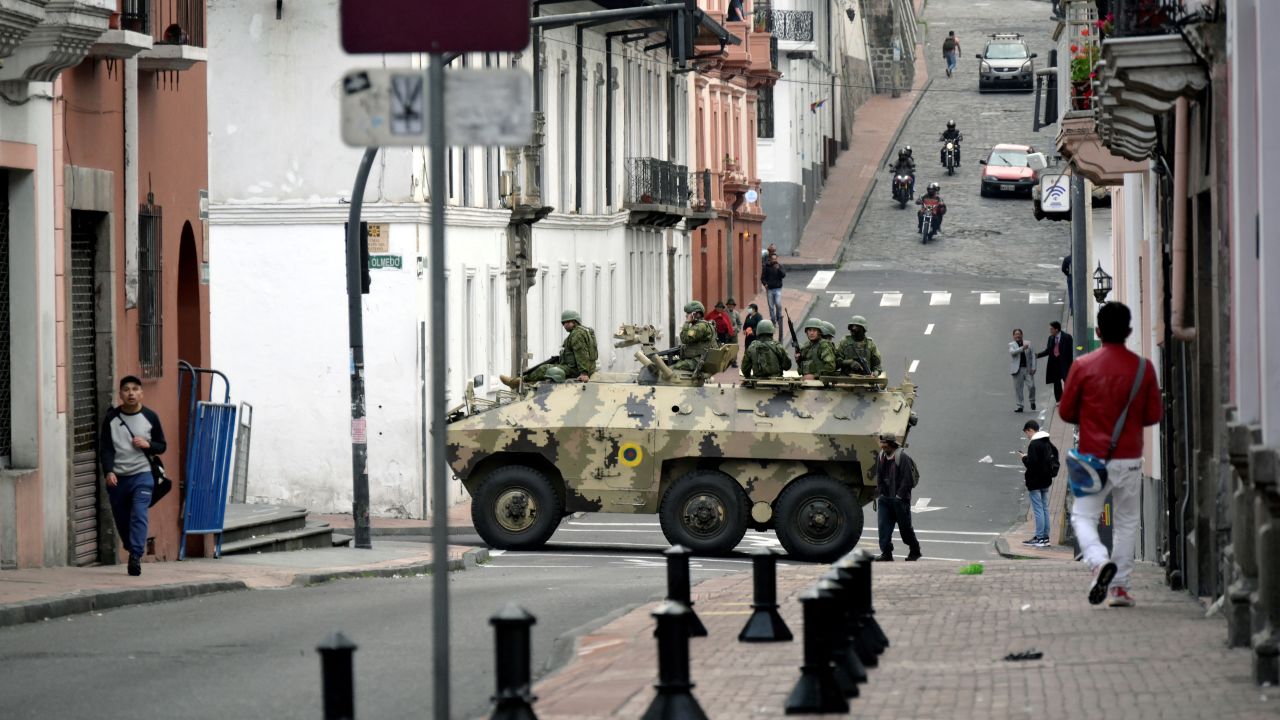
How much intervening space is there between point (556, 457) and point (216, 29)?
9.83 meters

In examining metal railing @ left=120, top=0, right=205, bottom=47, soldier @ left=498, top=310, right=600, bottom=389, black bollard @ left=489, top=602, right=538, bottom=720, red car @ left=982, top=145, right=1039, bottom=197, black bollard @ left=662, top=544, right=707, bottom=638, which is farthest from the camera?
red car @ left=982, top=145, right=1039, bottom=197

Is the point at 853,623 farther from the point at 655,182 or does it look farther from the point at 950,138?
the point at 950,138

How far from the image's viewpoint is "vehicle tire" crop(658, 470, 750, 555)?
23984 millimetres

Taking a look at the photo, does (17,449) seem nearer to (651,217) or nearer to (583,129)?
(583,129)

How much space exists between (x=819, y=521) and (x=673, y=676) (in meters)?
15.0

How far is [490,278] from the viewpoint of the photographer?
33.2 metres

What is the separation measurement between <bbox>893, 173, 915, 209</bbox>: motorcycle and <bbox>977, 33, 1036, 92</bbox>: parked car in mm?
17629

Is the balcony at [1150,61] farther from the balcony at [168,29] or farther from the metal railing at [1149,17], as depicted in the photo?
the balcony at [168,29]

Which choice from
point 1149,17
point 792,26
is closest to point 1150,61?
point 1149,17

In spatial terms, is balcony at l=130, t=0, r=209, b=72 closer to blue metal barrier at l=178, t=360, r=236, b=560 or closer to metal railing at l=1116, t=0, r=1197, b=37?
blue metal barrier at l=178, t=360, r=236, b=560

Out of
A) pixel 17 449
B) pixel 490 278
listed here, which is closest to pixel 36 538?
pixel 17 449

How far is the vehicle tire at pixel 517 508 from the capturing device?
80.2 ft

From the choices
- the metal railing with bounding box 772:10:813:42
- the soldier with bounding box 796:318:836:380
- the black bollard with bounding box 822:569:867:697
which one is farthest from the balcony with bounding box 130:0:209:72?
the metal railing with bounding box 772:10:813:42

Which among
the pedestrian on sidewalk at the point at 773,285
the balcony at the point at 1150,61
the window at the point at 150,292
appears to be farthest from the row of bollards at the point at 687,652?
the pedestrian on sidewalk at the point at 773,285
